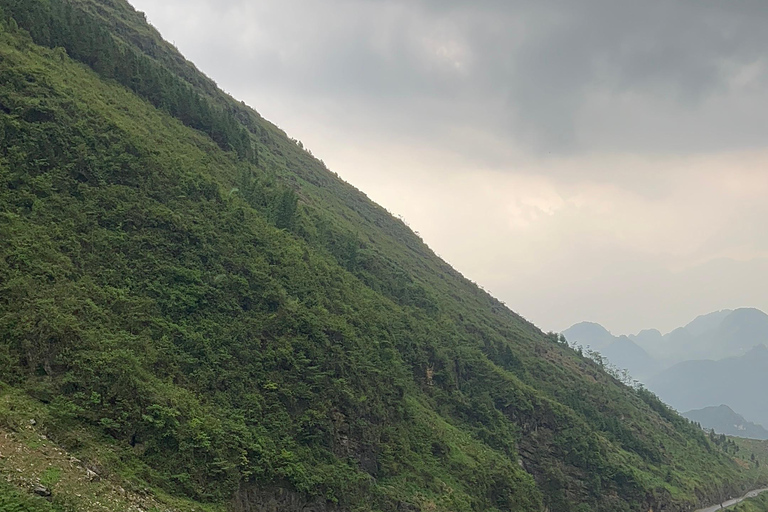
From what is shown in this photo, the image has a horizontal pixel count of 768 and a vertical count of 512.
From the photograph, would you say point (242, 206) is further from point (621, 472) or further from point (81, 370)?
point (621, 472)

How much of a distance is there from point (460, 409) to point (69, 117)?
124 feet

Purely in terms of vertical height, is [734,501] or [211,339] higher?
[734,501]

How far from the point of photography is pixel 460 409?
46.3 meters

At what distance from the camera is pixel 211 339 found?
2681cm

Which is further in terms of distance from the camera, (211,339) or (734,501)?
(734,501)

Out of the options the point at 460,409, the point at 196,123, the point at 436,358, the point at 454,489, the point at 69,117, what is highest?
the point at 196,123

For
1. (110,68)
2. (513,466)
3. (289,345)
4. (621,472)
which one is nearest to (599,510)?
(621,472)

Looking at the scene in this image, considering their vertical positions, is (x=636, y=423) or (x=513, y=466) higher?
(x=636, y=423)

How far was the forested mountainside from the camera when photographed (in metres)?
19.9

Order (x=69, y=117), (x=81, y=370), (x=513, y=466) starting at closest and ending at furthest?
(x=81, y=370), (x=69, y=117), (x=513, y=466)

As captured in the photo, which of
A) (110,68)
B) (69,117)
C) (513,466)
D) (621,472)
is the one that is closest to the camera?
(69,117)

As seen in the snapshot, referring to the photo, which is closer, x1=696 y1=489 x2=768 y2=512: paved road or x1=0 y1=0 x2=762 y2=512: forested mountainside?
x1=0 y1=0 x2=762 y2=512: forested mountainside

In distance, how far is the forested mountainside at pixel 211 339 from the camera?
65.4 ft

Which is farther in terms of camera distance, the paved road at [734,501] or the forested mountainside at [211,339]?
the paved road at [734,501]
